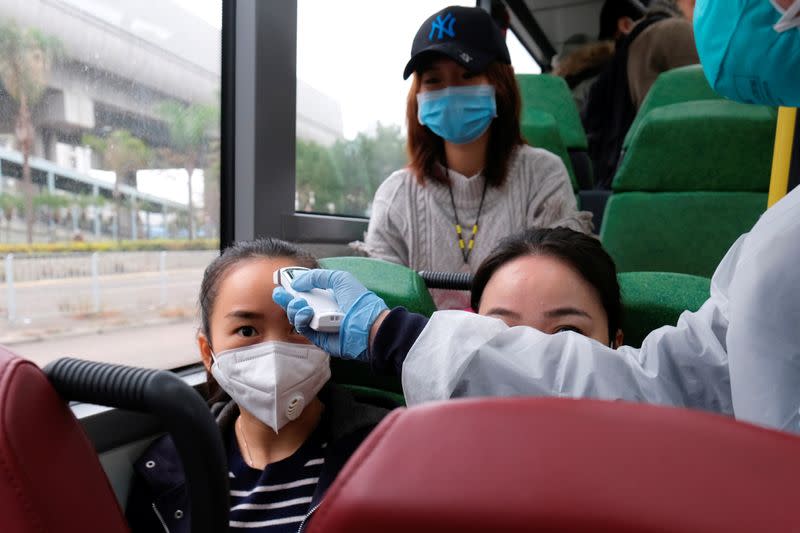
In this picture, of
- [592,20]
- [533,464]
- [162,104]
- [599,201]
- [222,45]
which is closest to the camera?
[533,464]

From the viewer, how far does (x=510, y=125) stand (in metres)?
1.77

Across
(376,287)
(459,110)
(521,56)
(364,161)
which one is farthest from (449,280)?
(521,56)

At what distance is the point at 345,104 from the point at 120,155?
3.28 feet

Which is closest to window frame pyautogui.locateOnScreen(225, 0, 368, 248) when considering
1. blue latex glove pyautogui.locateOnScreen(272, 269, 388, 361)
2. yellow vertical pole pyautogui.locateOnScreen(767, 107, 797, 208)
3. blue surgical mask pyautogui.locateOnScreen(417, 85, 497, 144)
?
blue surgical mask pyautogui.locateOnScreen(417, 85, 497, 144)

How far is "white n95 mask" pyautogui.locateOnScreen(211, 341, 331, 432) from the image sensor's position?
0.93 metres

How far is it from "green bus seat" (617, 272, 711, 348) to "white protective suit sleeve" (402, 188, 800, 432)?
193 mm

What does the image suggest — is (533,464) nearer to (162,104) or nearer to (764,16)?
(764,16)

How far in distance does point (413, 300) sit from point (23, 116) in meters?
0.80

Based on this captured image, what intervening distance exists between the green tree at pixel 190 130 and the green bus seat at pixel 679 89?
161cm

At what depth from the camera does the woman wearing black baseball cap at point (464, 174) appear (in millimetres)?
1649

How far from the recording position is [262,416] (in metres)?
0.95

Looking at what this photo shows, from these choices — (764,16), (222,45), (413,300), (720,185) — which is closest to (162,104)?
(222,45)

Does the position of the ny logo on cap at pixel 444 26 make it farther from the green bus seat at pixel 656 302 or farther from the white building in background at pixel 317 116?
the green bus seat at pixel 656 302

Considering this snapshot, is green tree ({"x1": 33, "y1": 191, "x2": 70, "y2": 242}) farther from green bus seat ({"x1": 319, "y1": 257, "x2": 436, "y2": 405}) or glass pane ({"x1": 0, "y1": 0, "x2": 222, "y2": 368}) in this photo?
green bus seat ({"x1": 319, "y1": 257, "x2": 436, "y2": 405})
